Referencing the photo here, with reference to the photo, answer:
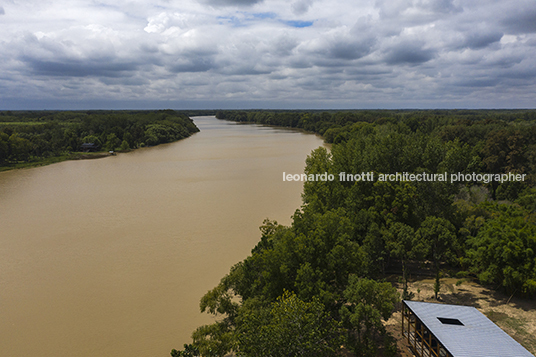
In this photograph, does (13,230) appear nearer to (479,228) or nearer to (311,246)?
(311,246)

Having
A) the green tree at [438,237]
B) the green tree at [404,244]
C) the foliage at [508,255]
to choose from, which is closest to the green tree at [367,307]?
the green tree at [404,244]

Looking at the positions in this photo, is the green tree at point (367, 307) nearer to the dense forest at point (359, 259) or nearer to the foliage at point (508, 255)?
the dense forest at point (359, 259)

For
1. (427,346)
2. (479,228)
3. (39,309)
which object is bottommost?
(39,309)

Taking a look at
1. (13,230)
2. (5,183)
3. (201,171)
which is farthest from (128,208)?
(5,183)

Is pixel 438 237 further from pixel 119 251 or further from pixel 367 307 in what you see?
pixel 119 251

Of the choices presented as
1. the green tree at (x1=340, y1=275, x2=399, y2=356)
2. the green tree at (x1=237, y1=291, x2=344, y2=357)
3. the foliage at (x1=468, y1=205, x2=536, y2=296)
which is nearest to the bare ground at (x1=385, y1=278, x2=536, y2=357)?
the foliage at (x1=468, y1=205, x2=536, y2=296)
